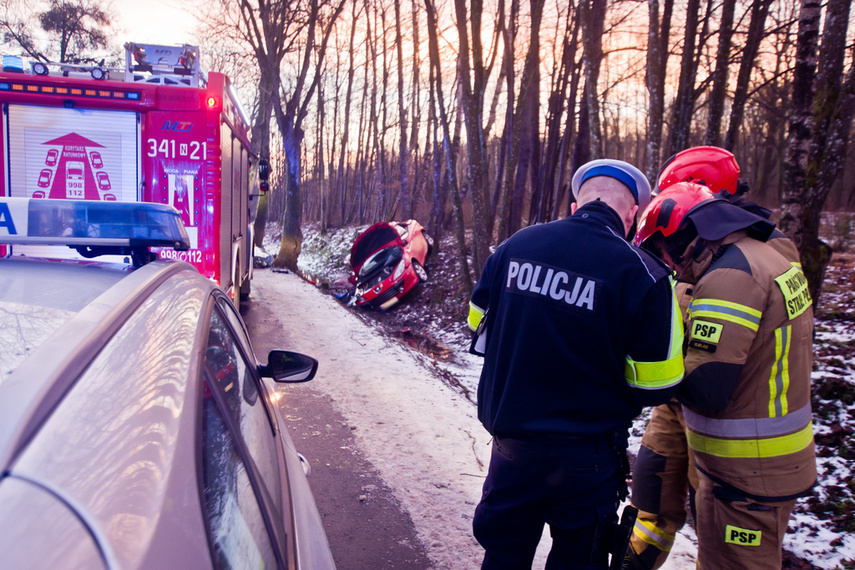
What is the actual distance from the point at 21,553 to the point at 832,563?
14.1 feet

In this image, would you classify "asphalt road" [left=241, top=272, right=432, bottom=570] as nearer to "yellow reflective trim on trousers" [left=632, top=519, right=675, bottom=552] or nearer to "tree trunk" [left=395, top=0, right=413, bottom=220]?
"yellow reflective trim on trousers" [left=632, top=519, right=675, bottom=552]

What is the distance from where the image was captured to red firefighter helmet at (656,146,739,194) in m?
3.13

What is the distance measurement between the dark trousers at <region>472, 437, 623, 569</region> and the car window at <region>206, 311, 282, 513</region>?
92 cm

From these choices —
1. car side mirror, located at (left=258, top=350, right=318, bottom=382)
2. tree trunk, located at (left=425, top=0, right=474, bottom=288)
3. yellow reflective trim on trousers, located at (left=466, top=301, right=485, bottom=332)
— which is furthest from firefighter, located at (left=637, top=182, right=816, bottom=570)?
tree trunk, located at (left=425, top=0, right=474, bottom=288)

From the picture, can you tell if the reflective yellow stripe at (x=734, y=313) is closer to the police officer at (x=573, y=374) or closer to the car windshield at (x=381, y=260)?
the police officer at (x=573, y=374)

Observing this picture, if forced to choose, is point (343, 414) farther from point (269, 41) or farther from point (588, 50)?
point (269, 41)

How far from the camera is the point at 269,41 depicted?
18109mm

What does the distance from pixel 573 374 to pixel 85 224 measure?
1716 mm

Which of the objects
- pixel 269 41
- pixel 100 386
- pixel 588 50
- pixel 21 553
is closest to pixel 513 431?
pixel 100 386

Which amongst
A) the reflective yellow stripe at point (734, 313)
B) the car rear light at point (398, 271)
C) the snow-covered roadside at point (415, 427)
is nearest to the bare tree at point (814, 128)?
the snow-covered roadside at point (415, 427)

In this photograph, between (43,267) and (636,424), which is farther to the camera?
(636,424)

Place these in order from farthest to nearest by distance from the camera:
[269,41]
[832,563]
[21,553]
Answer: [269,41], [832,563], [21,553]

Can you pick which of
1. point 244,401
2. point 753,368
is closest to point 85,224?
point 244,401

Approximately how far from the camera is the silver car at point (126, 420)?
2.33 ft
